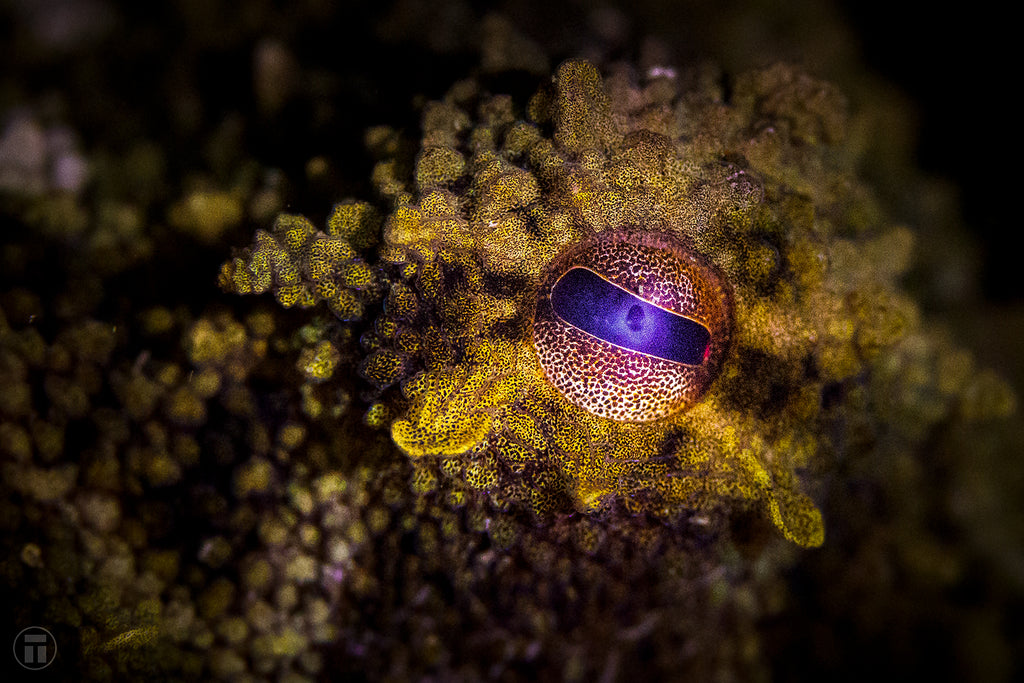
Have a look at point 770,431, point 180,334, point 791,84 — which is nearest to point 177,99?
point 180,334

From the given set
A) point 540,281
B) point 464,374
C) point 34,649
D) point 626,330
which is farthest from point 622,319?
point 34,649

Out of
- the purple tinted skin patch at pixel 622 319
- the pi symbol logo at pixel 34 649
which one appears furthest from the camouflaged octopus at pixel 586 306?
the pi symbol logo at pixel 34 649

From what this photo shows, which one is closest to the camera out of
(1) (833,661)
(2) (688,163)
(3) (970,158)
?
(2) (688,163)

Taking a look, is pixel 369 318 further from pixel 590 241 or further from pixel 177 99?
pixel 177 99

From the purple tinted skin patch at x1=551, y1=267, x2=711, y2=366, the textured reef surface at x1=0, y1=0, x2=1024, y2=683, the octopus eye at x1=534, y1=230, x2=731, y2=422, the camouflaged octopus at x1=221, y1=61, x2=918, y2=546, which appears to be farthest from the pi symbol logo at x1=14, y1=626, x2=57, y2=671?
the purple tinted skin patch at x1=551, y1=267, x2=711, y2=366

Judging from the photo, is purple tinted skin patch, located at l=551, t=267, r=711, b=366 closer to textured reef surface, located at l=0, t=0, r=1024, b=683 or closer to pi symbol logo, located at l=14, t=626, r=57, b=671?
textured reef surface, located at l=0, t=0, r=1024, b=683

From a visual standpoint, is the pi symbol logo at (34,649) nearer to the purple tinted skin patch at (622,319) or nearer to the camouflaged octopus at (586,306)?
the camouflaged octopus at (586,306)

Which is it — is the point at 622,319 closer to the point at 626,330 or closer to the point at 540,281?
the point at 626,330
